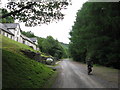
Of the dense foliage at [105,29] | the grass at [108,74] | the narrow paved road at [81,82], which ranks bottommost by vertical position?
the grass at [108,74]

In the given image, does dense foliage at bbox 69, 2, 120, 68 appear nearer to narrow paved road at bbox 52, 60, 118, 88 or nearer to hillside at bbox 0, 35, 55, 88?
narrow paved road at bbox 52, 60, 118, 88

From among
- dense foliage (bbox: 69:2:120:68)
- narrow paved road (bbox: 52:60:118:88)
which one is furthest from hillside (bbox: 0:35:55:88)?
dense foliage (bbox: 69:2:120:68)

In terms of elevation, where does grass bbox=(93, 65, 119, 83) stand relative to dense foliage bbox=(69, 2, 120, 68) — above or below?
below

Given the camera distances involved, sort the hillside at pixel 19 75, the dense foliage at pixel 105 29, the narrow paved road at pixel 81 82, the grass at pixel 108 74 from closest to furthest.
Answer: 1. the hillside at pixel 19 75
2. the narrow paved road at pixel 81 82
3. the grass at pixel 108 74
4. the dense foliage at pixel 105 29

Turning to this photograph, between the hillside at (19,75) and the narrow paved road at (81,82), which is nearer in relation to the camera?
the hillside at (19,75)

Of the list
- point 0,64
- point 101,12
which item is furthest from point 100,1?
point 0,64

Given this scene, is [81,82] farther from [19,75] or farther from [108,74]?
[108,74]

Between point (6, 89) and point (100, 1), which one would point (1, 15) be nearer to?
point (6, 89)

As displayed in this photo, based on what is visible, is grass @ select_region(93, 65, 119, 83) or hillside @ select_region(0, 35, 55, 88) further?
grass @ select_region(93, 65, 119, 83)

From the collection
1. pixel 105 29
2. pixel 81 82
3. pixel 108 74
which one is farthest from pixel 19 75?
pixel 105 29

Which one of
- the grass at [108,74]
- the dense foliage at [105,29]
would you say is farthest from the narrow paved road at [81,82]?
the dense foliage at [105,29]

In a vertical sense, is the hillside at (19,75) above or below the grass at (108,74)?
above

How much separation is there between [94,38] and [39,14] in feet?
48.9

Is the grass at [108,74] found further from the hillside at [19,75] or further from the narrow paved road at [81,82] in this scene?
the hillside at [19,75]
